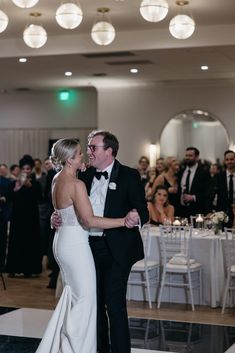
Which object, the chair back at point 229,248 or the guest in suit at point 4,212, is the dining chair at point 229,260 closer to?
the chair back at point 229,248

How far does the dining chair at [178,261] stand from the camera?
24.7 ft

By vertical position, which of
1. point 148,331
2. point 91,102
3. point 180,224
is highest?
point 91,102

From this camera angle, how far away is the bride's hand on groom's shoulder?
4430mm

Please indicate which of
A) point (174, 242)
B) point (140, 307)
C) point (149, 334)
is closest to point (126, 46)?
point (174, 242)

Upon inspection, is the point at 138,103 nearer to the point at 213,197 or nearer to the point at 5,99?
the point at 5,99

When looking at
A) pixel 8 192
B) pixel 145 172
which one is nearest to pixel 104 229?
pixel 8 192

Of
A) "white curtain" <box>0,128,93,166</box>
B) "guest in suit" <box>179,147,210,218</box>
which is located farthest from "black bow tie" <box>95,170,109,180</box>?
"white curtain" <box>0,128,93,166</box>

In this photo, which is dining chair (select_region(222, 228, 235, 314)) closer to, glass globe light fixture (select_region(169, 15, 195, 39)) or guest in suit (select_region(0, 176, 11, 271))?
glass globe light fixture (select_region(169, 15, 195, 39))

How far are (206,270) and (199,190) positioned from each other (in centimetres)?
231

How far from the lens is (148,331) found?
20.8ft

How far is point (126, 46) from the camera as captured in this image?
10562mm

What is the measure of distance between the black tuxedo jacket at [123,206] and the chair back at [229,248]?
107 inches

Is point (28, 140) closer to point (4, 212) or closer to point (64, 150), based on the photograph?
point (4, 212)

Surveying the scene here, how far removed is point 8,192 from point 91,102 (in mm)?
8198
